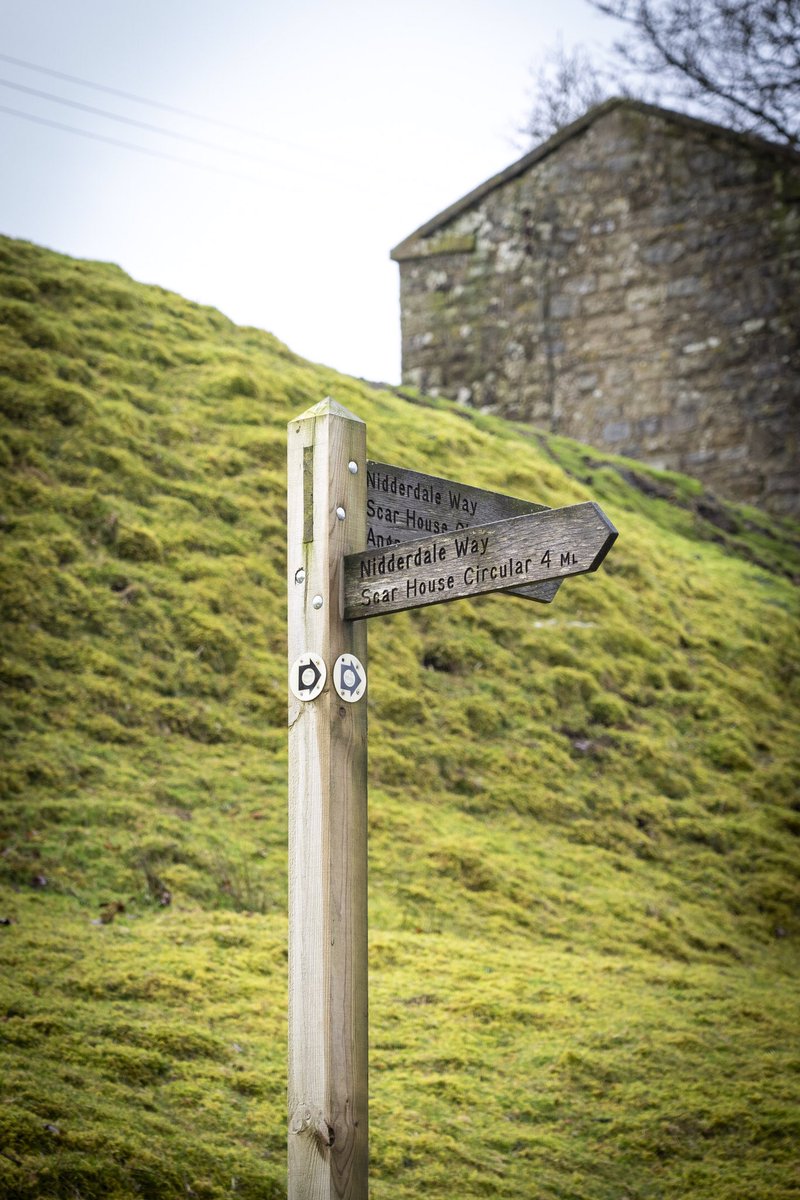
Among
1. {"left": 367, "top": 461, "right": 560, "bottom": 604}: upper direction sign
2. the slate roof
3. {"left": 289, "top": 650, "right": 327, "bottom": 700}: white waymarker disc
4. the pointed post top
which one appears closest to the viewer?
{"left": 289, "top": 650, "right": 327, "bottom": 700}: white waymarker disc

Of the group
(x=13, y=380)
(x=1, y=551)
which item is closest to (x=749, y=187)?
(x=13, y=380)

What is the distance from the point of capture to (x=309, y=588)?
3402 mm

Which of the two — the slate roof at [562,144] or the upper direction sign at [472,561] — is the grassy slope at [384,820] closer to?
the upper direction sign at [472,561]

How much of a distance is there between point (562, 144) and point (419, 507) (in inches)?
502


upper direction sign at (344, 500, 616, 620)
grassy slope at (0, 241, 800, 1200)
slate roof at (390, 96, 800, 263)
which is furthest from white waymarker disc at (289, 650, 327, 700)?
slate roof at (390, 96, 800, 263)

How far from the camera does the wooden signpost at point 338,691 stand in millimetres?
3135

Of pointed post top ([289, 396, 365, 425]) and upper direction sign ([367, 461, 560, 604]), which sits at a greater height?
pointed post top ([289, 396, 365, 425])

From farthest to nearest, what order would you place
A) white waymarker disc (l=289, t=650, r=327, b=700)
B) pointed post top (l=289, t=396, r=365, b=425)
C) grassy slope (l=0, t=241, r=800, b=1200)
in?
grassy slope (l=0, t=241, r=800, b=1200)
pointed post top (l=289, t=396, r=365, b=425)
white waymarker disc (l=289, t=650, r=327, b=700)

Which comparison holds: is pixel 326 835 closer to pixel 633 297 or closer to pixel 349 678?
pixel 349 678

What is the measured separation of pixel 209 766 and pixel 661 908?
2.53 meters

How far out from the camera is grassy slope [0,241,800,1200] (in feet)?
14.5

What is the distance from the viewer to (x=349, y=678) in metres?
3.35

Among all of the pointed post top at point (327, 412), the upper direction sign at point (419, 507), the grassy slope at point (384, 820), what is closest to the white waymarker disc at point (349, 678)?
the upper direction sign at point (419, 507)

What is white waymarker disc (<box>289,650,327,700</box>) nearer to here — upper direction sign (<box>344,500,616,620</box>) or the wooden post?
the wooden post
